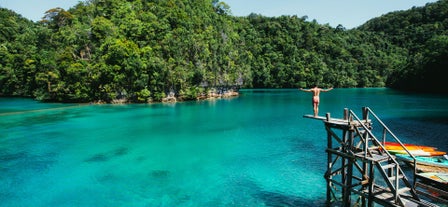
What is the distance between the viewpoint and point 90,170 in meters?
Result: 21.7

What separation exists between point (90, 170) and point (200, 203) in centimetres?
1024

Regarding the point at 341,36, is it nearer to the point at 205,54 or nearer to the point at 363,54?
the point at 363,54

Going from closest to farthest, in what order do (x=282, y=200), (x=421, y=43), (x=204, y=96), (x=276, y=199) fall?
(x=282, y=200) → (x=276, y=199) → (x=204, y=96) → (x=421, y=43)

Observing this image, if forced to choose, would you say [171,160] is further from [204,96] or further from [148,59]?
[204,96]

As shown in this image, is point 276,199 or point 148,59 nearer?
point 276,199

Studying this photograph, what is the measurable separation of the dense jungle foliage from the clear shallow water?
2502 cm

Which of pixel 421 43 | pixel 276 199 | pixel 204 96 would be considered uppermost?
pixel 421 43

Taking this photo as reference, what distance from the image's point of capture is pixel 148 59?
221ft

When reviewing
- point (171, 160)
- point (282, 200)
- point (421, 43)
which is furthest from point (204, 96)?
point (421, 43)

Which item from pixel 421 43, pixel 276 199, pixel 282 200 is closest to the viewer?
pixel 282 200

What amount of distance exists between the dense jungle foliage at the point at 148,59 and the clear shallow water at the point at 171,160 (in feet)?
82.1

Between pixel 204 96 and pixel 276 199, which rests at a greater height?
pixel 204 96

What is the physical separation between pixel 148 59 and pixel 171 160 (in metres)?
47.4

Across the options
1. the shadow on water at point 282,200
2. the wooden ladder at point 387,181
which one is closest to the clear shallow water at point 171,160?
the shadow on water at point 282,200
